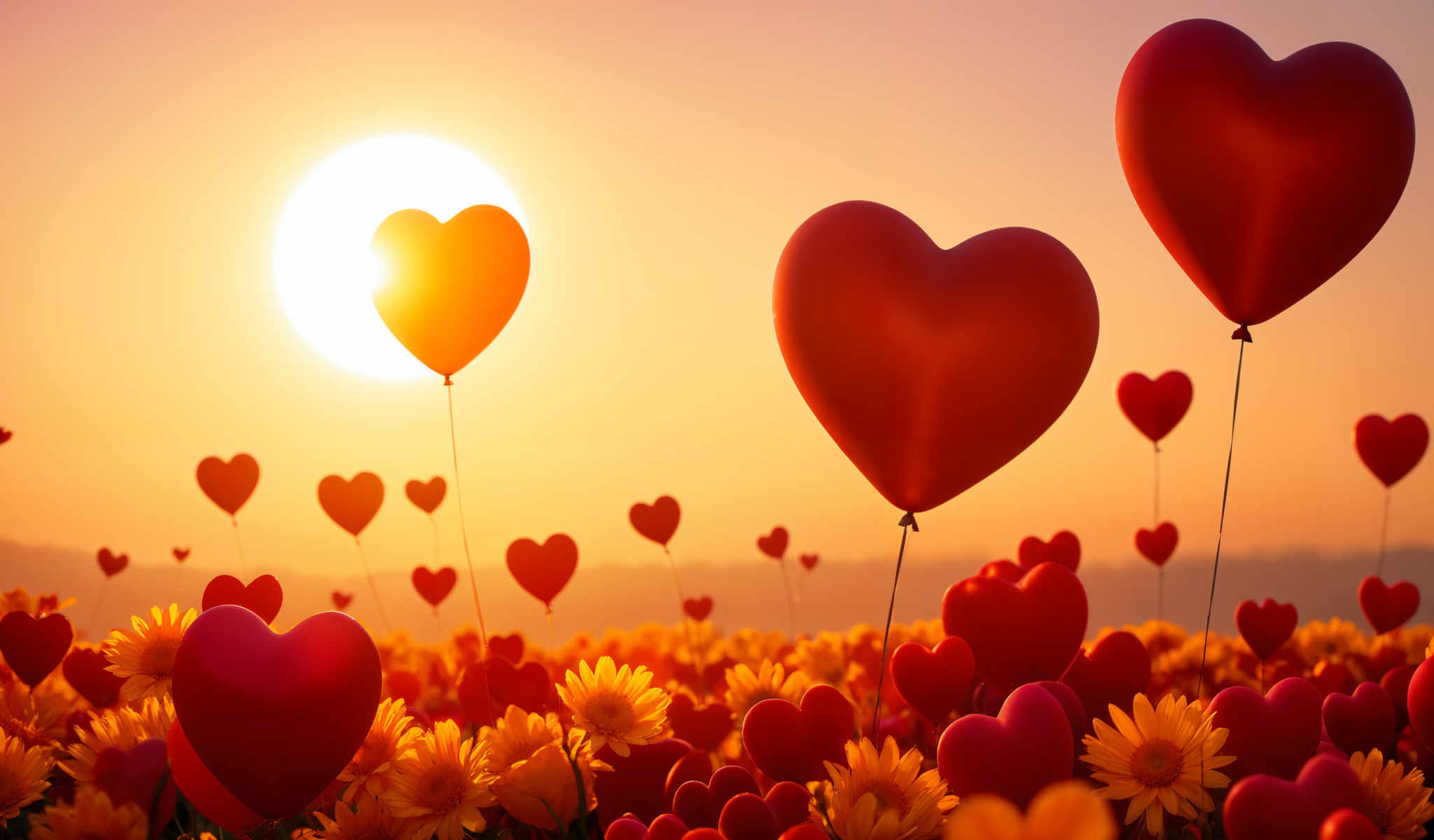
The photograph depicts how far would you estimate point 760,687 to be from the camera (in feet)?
12.0

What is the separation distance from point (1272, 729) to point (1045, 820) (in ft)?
5.15

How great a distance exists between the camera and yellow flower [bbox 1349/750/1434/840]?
6.63 ft

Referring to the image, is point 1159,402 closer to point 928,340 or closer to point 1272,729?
point 928,340

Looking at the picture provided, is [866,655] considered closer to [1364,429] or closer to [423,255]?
[423,255]

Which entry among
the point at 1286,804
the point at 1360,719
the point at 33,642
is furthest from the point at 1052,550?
the point at 33,642

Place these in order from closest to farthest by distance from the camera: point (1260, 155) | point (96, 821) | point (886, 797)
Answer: point (96, 821) < point (886, 797) < point (1260, 155)

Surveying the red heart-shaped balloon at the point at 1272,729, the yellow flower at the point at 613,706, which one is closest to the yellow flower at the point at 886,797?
the yellow flower at the point at 613,706

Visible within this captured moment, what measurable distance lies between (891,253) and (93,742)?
99.8 inches

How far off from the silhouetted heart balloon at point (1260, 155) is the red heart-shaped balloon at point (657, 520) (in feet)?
9.72

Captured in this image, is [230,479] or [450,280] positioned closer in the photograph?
[450,280]

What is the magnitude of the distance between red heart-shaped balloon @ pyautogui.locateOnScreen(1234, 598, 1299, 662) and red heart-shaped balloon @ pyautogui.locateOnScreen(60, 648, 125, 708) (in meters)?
4.75

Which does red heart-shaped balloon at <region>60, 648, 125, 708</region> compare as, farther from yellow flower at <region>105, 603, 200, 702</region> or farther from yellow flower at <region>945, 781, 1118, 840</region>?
yellow flower at <region>945, 781, 1118, 840</region>

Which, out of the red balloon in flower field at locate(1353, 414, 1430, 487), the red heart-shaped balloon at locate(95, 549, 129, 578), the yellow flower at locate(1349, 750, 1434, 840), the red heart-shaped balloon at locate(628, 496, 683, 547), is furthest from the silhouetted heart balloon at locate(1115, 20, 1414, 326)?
the red heart-shaped balloon at locate(95, 549, 129, 578)

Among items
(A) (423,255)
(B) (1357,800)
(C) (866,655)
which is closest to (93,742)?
(A) (423,255)
